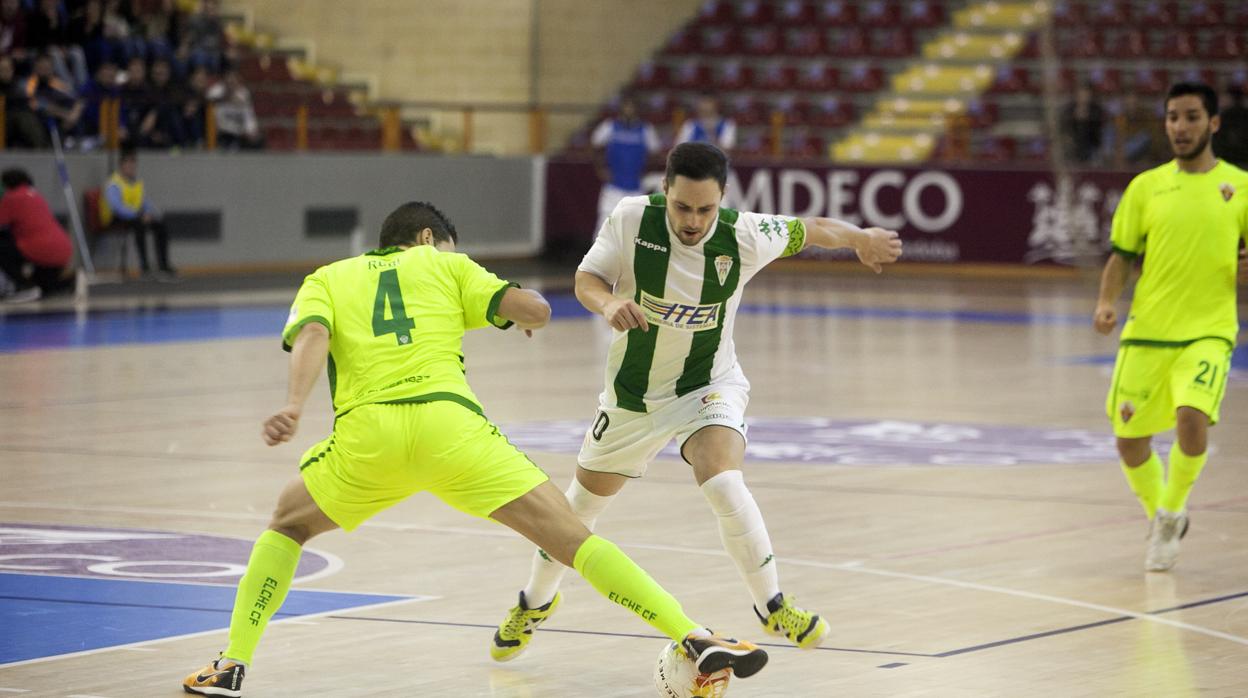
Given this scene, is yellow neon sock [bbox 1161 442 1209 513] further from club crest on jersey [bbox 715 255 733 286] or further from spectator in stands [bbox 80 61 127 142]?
spectator in stands [bbox 80 61 127 142]

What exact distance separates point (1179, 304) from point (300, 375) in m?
4.72

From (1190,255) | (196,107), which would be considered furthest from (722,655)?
(196,107)

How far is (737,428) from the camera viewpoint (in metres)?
7.27

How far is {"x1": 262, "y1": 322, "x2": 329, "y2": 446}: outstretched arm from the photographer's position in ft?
20.0

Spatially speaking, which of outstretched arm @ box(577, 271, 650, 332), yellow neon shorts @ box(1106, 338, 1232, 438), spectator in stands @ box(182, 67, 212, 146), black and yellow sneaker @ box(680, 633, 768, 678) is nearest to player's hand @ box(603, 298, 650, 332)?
outstretched arm @ box(577, 271, 650, 332)

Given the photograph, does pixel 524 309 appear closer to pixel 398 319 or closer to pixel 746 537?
pixel 398 319

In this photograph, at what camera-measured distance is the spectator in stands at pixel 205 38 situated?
1123 inches

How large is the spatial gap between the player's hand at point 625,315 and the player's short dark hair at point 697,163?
544mm

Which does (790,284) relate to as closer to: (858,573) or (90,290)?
(90,290)

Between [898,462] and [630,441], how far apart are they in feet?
18.5

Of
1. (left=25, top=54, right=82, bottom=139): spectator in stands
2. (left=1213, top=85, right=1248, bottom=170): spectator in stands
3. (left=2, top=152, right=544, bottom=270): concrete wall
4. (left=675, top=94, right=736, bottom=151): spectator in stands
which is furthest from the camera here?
(left=675, top=94, right=736, bottom=151): spectator in stands

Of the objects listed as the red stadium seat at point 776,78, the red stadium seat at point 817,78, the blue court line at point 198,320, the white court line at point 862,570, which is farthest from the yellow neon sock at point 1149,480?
the red stadium seat at point 776,78

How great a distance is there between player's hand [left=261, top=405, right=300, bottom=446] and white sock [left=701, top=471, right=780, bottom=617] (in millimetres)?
1575

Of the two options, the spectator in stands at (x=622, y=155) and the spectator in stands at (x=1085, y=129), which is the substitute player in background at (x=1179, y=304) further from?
the spectator in stands at (x=1085, y=129)
